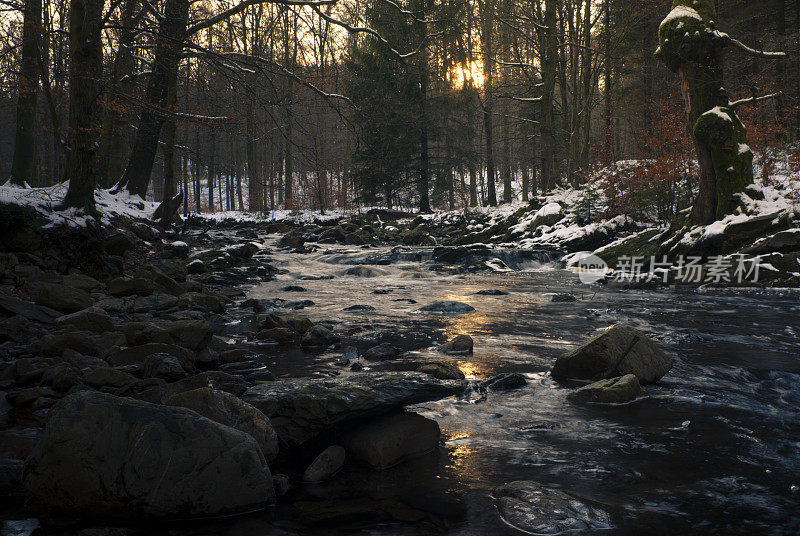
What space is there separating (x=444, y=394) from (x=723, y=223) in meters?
9.83

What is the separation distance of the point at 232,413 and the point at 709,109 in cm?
1235

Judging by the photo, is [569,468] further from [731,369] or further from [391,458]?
[731,369]

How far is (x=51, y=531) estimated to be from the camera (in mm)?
2439

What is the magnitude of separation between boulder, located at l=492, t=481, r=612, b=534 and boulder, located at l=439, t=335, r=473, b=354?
304 centimetres

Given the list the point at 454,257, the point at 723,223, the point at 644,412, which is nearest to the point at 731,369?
the point at 644,412

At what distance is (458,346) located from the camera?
19.9 ft

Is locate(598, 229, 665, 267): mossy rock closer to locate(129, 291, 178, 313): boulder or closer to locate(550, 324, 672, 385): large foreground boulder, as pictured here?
locate(550, 324, 672, 385): large foreground boulder

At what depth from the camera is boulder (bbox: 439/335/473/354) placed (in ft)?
19.8

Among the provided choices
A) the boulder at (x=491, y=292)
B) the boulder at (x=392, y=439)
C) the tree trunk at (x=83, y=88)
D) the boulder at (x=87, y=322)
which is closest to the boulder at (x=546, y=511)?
the boulder at (x=392, y=439)

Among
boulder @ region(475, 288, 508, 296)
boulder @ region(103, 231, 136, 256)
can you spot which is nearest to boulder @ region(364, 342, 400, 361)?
boulder @ region(475, 288, 508, 296)

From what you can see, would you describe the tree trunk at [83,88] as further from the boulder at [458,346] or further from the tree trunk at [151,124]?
the boulder at [458,346]

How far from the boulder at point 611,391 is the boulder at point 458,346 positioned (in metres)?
1.62

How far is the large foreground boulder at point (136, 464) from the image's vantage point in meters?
2.53

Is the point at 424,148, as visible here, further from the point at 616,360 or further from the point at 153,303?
the point at 616,360
